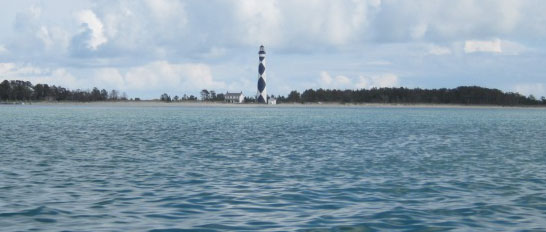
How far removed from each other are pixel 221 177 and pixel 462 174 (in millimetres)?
10157

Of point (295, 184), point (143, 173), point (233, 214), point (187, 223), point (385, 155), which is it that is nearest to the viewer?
point (187, 223)

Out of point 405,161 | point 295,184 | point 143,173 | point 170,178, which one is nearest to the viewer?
point 295,184

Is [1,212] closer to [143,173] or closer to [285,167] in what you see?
[143,173]

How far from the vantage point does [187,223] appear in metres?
14.7

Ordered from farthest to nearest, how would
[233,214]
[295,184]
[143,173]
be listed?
[143,173]
[295,184]
[233,214]

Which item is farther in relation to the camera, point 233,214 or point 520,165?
point 520,165

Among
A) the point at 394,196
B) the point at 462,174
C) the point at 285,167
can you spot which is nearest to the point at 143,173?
the point at 285,167

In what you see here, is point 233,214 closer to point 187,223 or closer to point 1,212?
point 187,223

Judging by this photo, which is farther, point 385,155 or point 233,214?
point 385,155

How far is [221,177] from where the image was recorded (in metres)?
23.0

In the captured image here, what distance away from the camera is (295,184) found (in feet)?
69.5

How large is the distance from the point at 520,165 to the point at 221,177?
49.2ft

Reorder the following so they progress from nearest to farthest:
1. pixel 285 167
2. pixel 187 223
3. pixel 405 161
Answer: pixel 187 223, pixel 285 167, pixel 405 161

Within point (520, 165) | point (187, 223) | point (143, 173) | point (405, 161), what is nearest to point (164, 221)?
point (187, 223)
